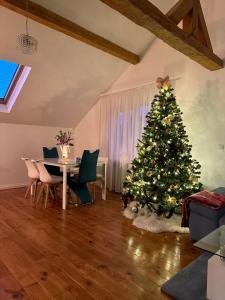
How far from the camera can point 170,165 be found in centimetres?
335

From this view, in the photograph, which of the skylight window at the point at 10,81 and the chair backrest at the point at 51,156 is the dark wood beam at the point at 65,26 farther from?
the chair backrest at the point at 51,156

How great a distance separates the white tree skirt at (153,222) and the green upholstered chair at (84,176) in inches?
35.1

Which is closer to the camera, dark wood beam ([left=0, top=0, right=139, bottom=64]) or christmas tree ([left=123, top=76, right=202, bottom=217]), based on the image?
dark wood beam ([left=0, top=0, right=139, bottom=64])

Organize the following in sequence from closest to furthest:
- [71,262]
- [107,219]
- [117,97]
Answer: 1. [71,262]
2. [107,219]
3. [117,97]

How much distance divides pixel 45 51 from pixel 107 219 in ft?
10.2

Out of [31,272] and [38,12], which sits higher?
[38,12]

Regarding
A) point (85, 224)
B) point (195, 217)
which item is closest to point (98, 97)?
point (85, 224)

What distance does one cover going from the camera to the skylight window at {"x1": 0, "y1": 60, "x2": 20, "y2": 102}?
454 cm

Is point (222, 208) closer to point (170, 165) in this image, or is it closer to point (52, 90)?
point (170, 165)

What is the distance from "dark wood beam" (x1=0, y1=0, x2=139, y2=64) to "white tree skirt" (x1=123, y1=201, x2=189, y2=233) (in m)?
3.07

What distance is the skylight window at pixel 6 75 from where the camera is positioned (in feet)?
14.9

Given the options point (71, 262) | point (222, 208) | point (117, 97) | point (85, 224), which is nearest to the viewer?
point (71, 262)

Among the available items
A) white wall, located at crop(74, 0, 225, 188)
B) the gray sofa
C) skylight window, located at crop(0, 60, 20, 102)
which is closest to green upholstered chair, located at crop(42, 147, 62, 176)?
skylight window, located at crop(0, 60, 20, 102)

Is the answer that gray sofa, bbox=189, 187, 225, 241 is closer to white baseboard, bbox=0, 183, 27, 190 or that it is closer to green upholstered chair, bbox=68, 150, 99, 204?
green upholstered chair, bbox=68, 150, 99, 204
